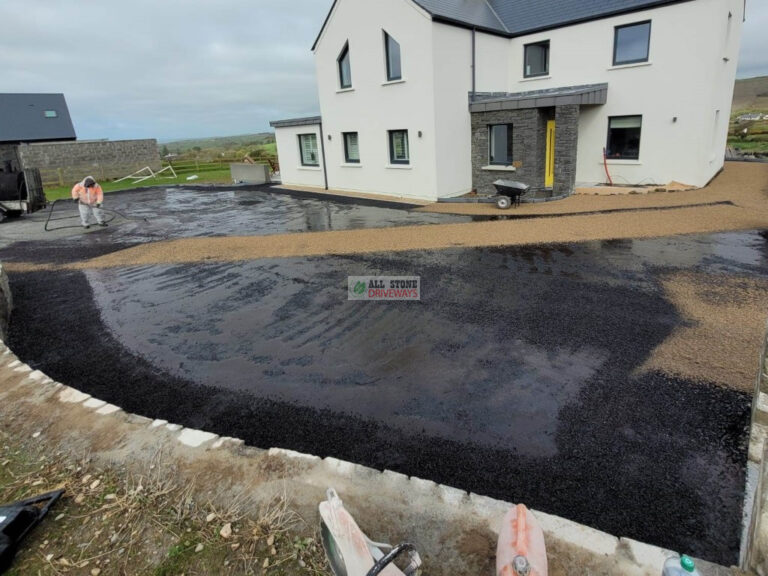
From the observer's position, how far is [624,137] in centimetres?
1659

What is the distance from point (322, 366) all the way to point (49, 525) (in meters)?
2.97

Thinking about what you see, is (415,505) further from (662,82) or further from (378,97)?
(378,97)

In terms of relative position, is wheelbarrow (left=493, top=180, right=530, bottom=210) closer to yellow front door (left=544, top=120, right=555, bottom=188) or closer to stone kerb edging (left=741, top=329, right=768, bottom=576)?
yellow front door (left=544, top=120, right=555, bottom=188)

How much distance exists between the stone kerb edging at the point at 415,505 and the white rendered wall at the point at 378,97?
47.4ft

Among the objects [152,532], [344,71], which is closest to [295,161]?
[344,71]

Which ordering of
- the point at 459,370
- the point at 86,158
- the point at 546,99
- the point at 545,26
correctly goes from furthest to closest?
the point at 86,158 → the point at 545,26 → the point at 546,99 → the point at 459,370

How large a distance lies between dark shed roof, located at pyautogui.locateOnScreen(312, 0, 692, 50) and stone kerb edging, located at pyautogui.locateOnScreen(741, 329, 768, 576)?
15.1 m

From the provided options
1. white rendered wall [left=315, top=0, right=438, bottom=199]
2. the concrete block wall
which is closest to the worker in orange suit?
white rendered wall [left=315, top=0, right=438, bottom=199]

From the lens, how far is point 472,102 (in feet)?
56.6

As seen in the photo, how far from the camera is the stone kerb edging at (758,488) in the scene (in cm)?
227

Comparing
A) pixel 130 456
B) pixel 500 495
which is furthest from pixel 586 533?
pixel 130 456

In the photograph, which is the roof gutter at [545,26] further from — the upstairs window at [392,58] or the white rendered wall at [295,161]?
the white rendered wall at [295,161]

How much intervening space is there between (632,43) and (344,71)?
1080 cm

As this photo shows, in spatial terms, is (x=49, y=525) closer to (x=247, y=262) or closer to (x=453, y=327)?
(x=453, y=327)
